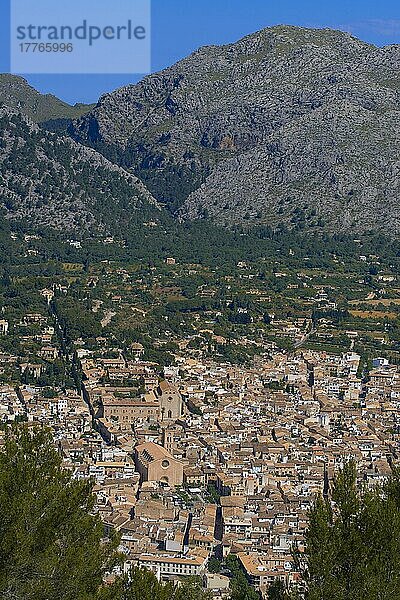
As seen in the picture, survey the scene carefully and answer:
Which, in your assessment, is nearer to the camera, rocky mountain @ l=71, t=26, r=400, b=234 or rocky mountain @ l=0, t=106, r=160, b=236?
rocky mountain @ l=0, t=106, r=160, b=236

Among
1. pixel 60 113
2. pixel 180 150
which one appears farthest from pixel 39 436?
pixel 60 113

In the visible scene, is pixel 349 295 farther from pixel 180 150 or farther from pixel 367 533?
pixel 367 533

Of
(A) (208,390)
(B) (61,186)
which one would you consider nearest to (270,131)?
(B) (61,186)

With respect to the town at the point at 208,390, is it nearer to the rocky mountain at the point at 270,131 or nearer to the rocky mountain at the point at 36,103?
the rocky mountain at the point at 270,131

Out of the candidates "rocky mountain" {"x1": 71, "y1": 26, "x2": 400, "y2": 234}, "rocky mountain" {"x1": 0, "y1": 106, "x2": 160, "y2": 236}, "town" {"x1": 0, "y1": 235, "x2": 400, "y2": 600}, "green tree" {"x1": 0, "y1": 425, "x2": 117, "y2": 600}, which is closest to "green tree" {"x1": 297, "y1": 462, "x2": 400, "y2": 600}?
"green tree" {"x1": 0, "y1": 425, "x2": 117, "y2": 600}

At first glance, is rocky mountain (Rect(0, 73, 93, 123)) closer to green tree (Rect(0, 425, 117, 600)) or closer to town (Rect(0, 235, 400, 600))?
town (Rect(0, 235, 400, 600))

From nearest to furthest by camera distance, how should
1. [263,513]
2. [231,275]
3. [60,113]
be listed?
1. [263,513]
2. [231,275]
3. [60,113]

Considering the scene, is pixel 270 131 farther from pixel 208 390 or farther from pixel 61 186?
pixel 208 390
